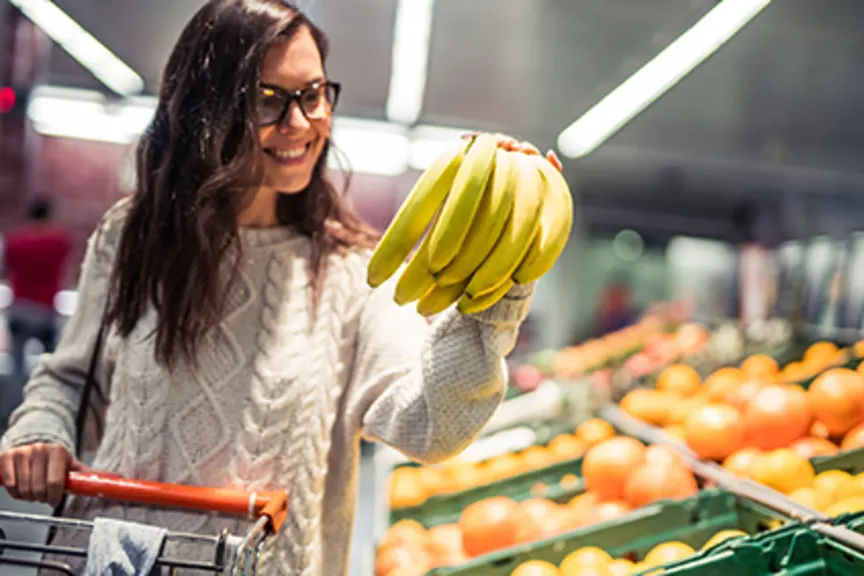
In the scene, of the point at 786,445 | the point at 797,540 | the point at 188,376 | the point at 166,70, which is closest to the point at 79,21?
the point at 166,70

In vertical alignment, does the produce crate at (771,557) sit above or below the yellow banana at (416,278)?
below

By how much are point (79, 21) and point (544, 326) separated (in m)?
7.65

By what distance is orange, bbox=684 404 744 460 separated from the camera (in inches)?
82.1

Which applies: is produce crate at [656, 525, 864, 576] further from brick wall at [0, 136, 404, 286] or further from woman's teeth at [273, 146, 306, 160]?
brick wall at [0, 136, 404, 286]

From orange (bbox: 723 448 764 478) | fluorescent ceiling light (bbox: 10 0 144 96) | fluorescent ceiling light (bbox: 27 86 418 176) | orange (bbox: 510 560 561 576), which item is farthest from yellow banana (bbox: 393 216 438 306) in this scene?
orange (bbox: 723 448 764 478)

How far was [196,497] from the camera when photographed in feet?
3.87

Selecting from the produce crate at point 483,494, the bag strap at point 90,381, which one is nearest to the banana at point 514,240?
the bag strap at point 90,381

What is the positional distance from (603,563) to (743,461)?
0.57 meters

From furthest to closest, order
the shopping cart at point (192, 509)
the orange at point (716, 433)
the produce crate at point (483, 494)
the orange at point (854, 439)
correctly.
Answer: the produce crate at point (483, 494) → the orange at point (716, 433) → the orange at point (854, 439) → the shopping cart at point (192, 509)

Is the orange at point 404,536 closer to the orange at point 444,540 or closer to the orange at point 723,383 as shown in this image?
the orange at point 444,540

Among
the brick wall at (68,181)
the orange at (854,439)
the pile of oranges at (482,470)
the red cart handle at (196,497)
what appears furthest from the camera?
the brick wall at (68,181)

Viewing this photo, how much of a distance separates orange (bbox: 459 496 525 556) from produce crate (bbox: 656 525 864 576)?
0.68 m

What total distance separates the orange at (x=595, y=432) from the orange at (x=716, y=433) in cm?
58

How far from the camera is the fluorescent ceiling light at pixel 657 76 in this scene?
2641 mm
